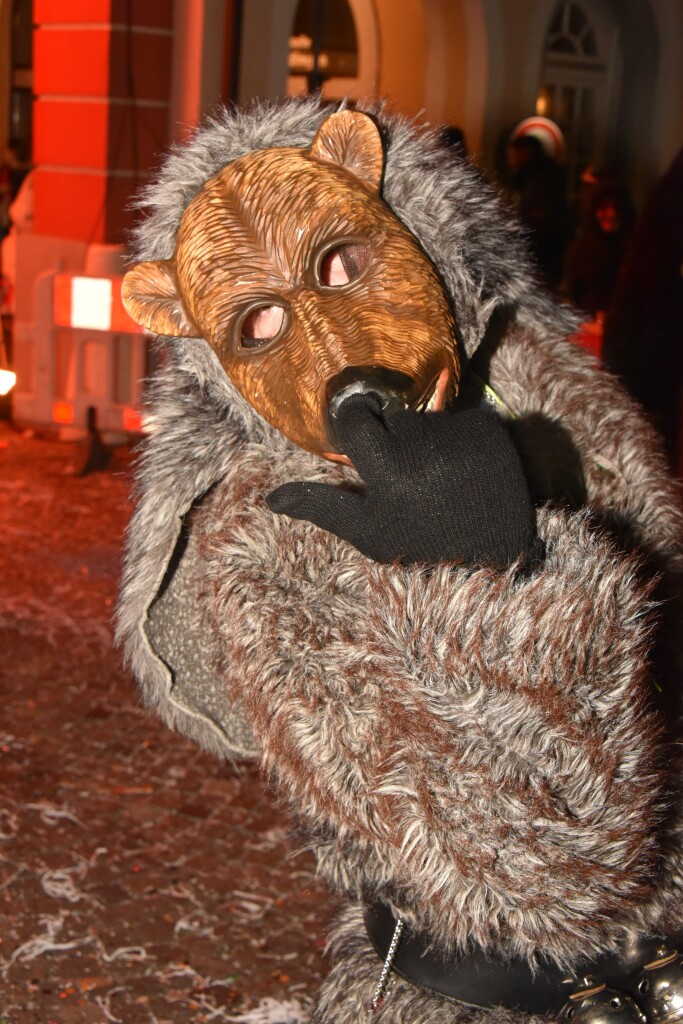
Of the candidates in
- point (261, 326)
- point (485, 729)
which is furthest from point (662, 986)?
point (261, 326)

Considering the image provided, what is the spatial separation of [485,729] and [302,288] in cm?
55

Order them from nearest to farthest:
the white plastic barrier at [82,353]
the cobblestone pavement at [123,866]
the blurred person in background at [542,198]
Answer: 1. the cobblestone pavement at [123,866]
2. the blurred person in background at [542,198]
3. the white plastic barrier at [82,353]

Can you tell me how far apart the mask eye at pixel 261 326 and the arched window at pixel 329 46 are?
6.66 metres

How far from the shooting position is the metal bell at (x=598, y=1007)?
3.78 ft

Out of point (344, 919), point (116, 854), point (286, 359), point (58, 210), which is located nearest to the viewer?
point (286, 359)

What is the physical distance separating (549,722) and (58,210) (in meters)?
5.82

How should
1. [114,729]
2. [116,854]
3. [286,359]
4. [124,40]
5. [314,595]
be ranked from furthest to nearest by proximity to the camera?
[124,40] < [114,729] < [116,854] < [286,359] < [314,595]

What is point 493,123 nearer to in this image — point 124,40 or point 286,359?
point 124,40

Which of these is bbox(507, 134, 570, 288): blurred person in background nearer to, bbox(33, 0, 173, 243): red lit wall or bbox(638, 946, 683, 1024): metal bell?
bbox(33, 0, 173, 243): red lit wall

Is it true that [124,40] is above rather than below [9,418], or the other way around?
above

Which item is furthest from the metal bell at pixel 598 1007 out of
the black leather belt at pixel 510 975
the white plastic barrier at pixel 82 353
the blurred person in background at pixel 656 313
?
the white plastic barrier at pixel 82 353

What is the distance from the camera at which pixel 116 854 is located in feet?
8.59

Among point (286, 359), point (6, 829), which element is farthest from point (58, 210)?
point (286, 359)

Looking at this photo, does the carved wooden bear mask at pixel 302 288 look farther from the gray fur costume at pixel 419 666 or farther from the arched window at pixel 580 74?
the arched window at pixel 580 74
